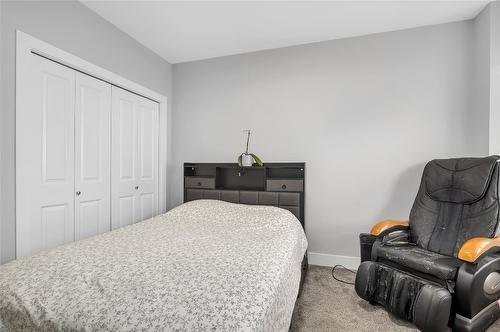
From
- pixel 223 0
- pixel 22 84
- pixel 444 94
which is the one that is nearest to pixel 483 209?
pixel 444 94

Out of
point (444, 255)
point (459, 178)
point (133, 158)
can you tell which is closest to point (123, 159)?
point (133, 158)

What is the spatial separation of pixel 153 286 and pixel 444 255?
2051mm

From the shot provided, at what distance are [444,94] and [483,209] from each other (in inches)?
47.7

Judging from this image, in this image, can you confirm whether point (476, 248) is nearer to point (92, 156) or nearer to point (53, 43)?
point (92, 156)

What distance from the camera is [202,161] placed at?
3.34m

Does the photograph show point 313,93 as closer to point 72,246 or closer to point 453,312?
point 453,312

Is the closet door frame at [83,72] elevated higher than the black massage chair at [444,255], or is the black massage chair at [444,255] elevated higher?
the closet door frame at [83,72]

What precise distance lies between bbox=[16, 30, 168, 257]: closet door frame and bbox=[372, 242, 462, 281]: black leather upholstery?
260 cm

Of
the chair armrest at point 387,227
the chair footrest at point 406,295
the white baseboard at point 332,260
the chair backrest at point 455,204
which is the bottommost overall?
the white baseboard at point 332,260

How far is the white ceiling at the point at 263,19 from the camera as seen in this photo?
87.6 inches

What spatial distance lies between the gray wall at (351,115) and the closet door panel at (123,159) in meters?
0.87

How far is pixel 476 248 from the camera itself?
1.59 meters

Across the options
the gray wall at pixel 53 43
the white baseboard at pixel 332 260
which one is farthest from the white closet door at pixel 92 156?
the white baseboard at pixel 332 260

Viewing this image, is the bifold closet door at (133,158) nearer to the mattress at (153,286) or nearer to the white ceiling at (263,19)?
the white ceiling at (263,19)
